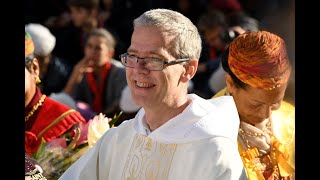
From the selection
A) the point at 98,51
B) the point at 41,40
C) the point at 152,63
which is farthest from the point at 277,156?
the point at 98,51

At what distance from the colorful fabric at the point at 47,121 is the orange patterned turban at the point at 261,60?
134cm

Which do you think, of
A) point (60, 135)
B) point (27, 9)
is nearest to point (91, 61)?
point (27, 9)

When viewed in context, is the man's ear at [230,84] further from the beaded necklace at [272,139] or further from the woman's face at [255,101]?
the beaded necklace at [272,139]

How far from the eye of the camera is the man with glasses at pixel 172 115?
343 cm

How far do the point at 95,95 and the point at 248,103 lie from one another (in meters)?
4.23

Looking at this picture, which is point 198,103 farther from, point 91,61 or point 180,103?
point 91,61

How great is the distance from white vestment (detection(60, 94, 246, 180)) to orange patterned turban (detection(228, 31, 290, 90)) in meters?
0.46

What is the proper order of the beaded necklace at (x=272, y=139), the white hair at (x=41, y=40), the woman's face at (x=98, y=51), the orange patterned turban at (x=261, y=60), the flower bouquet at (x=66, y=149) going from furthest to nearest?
1. the woman's face at (x=98, y=51)
2. the white hair at (x=41, y=40)
3. the flower bouquet at (x=66, y=149)
4. the beaded necklace at (x=272, y=139)
5. the orange patterned turban at (x=261, y=60)

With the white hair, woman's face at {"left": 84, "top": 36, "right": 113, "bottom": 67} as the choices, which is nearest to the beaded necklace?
the white hair

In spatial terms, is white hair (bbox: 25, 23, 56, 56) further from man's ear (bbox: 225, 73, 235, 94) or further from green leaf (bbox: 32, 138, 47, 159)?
man's ear (bbox: 225, 73, 235, 94)

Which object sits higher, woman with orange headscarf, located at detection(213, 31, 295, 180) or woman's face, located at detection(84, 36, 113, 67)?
woman with orange headscarf, located at detection(213, 31, 295, 180)

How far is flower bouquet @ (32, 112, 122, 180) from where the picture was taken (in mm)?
4477

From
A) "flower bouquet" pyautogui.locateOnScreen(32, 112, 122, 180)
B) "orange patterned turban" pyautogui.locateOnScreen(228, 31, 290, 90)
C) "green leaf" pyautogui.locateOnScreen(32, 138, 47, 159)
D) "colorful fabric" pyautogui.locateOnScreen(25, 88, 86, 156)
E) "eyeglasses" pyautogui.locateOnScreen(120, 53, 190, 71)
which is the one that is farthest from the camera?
"colorful fabric" pyautogui.locateOnScreen(25, 88, 86, 156)

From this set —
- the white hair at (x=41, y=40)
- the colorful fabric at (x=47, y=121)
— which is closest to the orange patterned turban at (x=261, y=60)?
the colorful fabric at (x=47, y=121)
